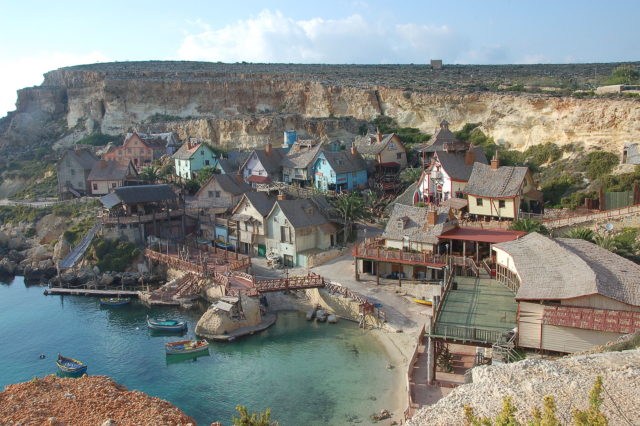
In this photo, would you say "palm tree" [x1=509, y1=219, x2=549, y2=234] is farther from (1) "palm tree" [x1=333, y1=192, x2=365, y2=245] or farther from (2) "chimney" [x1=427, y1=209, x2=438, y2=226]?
(1) "palm tree" [x1=333, y1=192, x2=365, y2=245]

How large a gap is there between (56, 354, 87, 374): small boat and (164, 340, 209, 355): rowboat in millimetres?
5076

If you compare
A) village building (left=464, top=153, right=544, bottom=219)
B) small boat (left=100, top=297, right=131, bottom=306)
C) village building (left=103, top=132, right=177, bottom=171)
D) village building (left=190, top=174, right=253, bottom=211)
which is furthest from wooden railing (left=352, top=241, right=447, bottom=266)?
village building (left=103, top=132, right=177, bottom=171)

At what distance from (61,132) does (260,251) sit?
7479 centimetres

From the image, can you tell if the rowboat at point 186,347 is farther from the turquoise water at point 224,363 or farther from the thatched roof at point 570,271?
the thatched roof at point 570,271

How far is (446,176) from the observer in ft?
182

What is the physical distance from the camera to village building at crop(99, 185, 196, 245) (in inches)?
2292

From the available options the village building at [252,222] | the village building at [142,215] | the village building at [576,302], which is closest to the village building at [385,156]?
the village building at [252,222]

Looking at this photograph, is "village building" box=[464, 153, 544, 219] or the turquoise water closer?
the turquoise water

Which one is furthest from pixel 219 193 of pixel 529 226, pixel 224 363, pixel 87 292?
pixel 529 226

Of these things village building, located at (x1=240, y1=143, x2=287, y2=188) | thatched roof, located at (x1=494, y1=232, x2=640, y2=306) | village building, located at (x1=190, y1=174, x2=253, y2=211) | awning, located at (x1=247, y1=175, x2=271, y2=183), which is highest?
village building, located at (x1=240, y1=143, x2=287, y2=188)

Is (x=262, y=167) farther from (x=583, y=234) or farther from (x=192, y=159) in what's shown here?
(x=583, y=234)

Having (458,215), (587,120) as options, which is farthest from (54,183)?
(587,120)

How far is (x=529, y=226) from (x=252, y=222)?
2450cm

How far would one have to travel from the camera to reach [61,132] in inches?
4478
